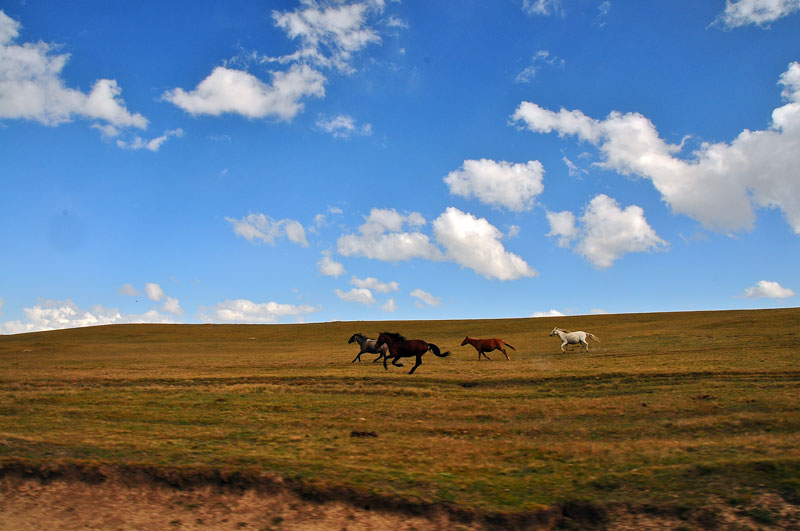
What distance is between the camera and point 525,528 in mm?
6922

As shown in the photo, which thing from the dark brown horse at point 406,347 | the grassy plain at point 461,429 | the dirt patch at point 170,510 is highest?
the dark brown horse at point 406,347

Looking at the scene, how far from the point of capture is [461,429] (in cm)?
1177

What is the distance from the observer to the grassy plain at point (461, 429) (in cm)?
800

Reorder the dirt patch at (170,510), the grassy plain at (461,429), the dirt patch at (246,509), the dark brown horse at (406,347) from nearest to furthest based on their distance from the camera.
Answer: the dirt patch at (246,509) → the dirt patch at (170,510) → the grassy plain at (461,429) → the dark brown horse at (406,347)

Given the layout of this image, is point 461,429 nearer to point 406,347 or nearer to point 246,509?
point 246,509

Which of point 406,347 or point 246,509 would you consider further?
point 406,347

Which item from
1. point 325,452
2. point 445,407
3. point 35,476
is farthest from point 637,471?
point 35,476

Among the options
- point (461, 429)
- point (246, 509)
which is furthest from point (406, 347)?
point (246, 509)

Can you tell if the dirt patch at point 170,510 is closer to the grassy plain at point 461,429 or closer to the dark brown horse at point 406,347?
the grassy plain at point 461,429

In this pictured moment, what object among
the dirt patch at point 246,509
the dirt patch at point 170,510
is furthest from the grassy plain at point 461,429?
the dirt patch at point 170,510

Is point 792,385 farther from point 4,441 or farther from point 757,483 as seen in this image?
point 4,441

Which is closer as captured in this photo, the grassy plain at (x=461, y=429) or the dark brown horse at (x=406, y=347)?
the grassy plain at (x=461, y=429)

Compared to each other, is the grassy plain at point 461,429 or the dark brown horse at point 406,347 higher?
the dark brown horse at point 406,347

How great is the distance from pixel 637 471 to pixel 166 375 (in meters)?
20.2
